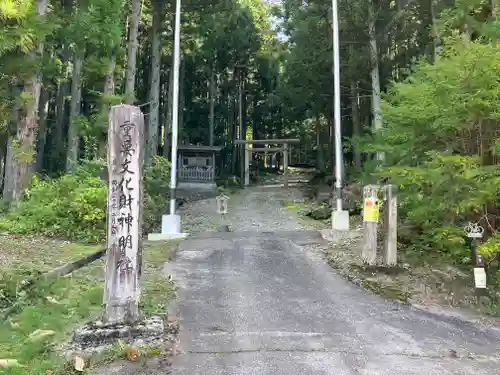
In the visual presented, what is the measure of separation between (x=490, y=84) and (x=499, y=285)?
9.18 ft

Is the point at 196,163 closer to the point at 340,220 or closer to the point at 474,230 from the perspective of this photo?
the point at 340,220

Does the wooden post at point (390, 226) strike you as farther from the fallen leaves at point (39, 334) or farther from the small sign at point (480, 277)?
the fallen leaves at point (39, 334)

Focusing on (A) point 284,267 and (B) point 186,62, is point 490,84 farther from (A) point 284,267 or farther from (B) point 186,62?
(B) point 186,62

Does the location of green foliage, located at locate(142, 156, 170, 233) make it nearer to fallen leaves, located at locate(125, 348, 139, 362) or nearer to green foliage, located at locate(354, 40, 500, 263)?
green foliage, located at locate(354, 40, 500, 263)

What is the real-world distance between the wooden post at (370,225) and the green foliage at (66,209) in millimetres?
5703

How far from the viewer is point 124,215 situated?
4766 millimetres

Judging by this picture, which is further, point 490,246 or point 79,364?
point 490,246

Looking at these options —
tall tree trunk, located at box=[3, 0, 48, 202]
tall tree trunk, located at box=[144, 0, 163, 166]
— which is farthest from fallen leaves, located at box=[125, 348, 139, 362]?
tall tree trunk, located at box=[144, 0, 163, 166]

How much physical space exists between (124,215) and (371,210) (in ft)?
15.1

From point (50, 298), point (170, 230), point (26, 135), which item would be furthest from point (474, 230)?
point (26, 135)

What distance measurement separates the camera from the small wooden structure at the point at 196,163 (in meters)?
23.5

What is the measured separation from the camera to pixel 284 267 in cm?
821

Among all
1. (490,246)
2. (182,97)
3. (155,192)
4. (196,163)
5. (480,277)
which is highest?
(182,97)

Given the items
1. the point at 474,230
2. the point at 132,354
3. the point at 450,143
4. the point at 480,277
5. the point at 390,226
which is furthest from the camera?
the point at 390,226
